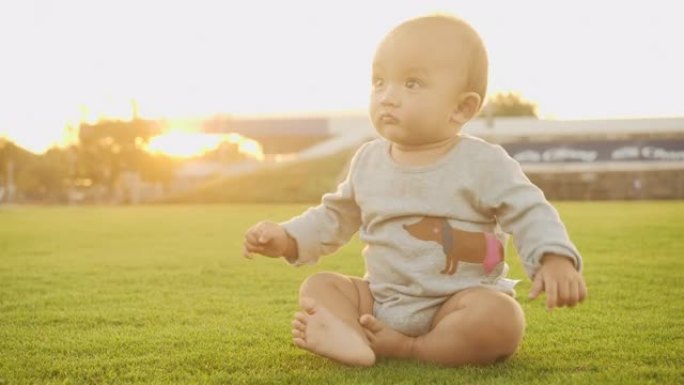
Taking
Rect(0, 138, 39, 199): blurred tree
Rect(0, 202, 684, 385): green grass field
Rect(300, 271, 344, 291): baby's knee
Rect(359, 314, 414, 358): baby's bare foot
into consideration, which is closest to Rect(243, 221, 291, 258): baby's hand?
Rect(300, 271, 344, 291): baby's knee

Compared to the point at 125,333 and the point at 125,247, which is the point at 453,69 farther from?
the point at 125,247

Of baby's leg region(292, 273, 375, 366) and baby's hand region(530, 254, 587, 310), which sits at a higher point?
baby's hand region(530, 254, 587, 310)

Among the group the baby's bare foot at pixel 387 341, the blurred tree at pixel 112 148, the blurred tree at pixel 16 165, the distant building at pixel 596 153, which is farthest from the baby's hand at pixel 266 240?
the blurred tree at pixel 16 165

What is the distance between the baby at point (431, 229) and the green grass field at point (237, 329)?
85 mm

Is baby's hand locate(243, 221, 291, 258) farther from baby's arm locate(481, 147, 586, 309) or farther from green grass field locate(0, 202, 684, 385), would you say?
baby's arm locate(481, 147, 586, 309)

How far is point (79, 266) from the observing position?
16.9ft

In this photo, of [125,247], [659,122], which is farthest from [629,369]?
[659,122]

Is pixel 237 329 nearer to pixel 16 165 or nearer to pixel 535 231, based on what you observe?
pixel 535 231

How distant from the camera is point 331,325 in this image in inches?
77.1

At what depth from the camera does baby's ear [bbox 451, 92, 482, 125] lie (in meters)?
2.12

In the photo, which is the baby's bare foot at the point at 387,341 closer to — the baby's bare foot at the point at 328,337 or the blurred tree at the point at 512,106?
the baby's bare foot at the point at 328,337

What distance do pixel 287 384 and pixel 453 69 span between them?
0.88m

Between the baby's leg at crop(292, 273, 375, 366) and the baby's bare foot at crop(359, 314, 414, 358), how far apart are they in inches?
1.2

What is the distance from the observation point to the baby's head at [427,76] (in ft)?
6.81
